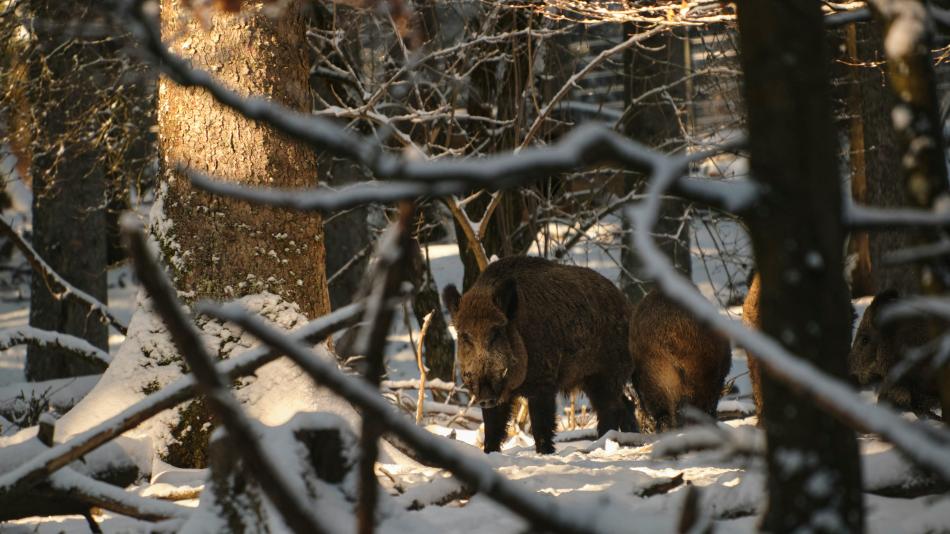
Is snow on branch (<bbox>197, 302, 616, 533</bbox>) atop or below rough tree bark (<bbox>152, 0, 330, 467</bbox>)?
below

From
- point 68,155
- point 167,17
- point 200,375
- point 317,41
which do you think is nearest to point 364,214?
point 317,41

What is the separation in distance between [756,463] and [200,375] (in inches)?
115

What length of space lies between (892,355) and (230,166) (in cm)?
379

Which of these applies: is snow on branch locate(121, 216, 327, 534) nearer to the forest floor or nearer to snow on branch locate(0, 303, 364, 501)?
the forest floor

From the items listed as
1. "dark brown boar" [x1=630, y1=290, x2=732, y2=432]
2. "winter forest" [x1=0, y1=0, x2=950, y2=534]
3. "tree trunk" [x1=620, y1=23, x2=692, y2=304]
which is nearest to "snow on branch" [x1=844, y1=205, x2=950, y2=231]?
"winter forest" [x1=0, y1=0, x2=950, y2=534]

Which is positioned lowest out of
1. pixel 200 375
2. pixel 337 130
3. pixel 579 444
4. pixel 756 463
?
pixel 579 444

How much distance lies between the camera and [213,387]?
202cm

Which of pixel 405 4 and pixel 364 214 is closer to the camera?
pixel 405 4

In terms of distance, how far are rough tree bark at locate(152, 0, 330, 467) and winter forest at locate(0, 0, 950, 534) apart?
0.02 m

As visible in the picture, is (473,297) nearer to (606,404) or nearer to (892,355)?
(606,404)

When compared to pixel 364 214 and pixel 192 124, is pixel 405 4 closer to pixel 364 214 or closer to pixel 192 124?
pixel 364 214

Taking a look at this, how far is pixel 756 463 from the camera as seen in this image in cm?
436

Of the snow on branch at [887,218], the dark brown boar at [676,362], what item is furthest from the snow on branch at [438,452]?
the dark brown boar at [676,362]

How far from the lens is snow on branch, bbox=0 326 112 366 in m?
8.12
